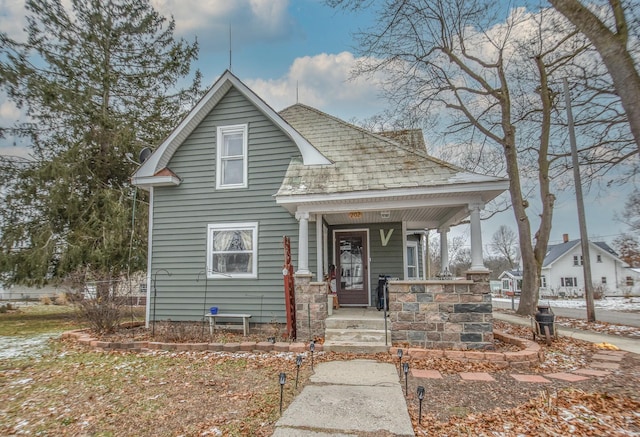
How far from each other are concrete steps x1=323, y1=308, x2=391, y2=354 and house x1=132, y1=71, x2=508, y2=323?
1373 millimetres

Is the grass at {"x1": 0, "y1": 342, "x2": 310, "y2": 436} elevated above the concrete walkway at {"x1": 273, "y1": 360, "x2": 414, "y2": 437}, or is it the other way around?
the concrete walkway at {"x1": 273, "y1": 360, "x2": 414, "y2": 437}

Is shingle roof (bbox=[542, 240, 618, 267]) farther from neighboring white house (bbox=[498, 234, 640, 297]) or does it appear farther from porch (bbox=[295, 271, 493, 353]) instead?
porch (bbox=[295, 271, 493, 353])

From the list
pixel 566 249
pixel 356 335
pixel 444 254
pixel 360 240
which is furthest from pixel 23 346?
pixel 566 249

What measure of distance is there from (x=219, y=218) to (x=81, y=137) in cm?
931

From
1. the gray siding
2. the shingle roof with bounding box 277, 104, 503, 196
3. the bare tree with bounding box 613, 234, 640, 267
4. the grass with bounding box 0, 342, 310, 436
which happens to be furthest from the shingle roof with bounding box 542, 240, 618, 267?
the grass with bounding box 0, 342, 310, 436

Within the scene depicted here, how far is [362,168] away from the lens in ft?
25.2

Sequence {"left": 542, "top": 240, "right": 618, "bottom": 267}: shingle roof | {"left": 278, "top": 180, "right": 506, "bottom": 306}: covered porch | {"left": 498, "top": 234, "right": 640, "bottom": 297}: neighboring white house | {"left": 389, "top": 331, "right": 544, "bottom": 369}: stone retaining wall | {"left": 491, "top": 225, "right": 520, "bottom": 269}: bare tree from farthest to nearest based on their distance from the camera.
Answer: {"left": 491, "top": 225, "right": 520, "bottom": 269}: bare tree → {"left": 542, "top": 240, "right": 618, "bottom": 267}: shingle roof → {"left": 498, "top": 234, "right": 640, "bottom": 297}: neighboring white house → {"left": 278, "top": 180, "right": 506, "bottom": 306}: covered porch → {"left": 389, "top": 331, "right": 544, "bottom": 369}: stone retaining wall

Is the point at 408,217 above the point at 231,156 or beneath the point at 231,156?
beneath

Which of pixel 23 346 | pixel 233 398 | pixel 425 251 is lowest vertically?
pixel 23 346

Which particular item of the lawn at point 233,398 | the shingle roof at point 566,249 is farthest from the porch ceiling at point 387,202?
the shingle roof at point 566,249

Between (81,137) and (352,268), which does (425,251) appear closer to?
(352,268)

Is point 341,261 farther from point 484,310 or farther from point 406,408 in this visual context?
point 406,408

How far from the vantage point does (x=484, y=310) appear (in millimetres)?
6191

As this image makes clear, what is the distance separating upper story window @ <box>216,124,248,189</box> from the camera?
8.68 metres
